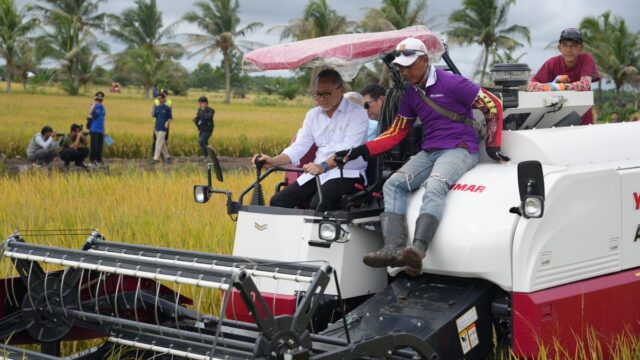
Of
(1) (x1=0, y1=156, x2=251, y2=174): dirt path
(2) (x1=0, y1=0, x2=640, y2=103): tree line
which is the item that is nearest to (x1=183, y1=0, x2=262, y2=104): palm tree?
(2) (x1=0, y1=0, x2=640, y2=103): tree line

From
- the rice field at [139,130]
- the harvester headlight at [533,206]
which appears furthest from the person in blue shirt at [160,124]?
the harvester headlight at [533,206]

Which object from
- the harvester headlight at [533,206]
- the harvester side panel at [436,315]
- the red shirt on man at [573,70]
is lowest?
the harvester side panel at [436,315]

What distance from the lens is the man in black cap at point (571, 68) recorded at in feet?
22.1

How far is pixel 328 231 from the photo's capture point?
16.4 feet

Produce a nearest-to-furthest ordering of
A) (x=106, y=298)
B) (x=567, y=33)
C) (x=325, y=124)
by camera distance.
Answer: (x=106, y=298) → (x=325, y=124) → (x=567, y=33)

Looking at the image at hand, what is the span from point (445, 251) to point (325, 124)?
155cm

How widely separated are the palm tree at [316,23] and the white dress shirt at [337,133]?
46.0 metres

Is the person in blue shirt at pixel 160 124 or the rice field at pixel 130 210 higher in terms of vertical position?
the person in blue shirt at pixel 160 124

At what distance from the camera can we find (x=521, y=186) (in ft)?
14.8

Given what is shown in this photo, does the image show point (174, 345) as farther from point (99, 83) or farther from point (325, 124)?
point (99, 83)

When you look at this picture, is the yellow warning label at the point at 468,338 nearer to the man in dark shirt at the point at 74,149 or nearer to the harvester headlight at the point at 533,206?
the harvester headlight at the point at 533,206

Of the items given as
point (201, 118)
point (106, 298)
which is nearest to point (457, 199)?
point (106, 298)

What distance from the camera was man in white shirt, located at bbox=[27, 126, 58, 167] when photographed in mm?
19219

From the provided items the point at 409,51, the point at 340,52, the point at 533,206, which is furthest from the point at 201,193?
the point at 533,206
